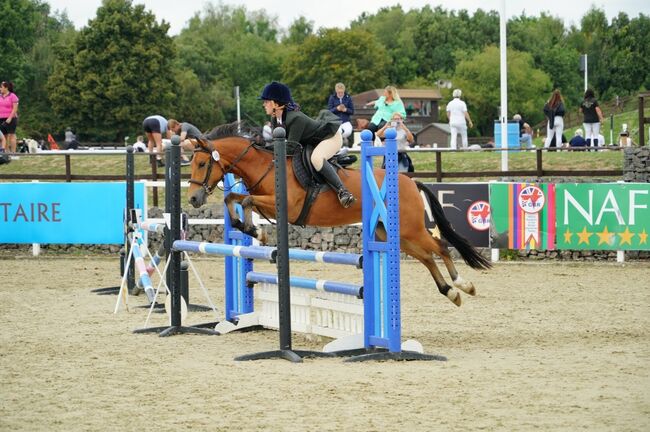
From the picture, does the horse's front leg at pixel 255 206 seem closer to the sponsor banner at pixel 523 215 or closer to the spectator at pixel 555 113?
the sponsor banner at pixel 523 215

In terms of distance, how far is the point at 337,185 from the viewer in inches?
392

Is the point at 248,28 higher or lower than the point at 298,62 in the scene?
higher

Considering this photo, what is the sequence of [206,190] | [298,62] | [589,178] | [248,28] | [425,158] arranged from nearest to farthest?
[206,190] → [589,178] → [425,158] → [298,62] → [248,28]

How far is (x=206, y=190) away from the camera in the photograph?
9.89m

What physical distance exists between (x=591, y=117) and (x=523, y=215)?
6891mm

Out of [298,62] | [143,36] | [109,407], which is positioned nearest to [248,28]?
[298,62]

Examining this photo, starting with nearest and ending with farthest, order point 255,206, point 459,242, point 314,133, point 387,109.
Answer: point 255,206
point 314,133
point 459,242
point 387,109

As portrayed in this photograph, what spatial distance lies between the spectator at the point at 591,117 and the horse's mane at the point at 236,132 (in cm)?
1389

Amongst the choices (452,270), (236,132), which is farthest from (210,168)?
(452,270)

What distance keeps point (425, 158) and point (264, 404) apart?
1927 centimetres

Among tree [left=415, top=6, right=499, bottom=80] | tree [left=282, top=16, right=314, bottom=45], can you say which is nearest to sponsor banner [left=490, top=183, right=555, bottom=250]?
tree [left=415, top=6, right=499, bottom=80]

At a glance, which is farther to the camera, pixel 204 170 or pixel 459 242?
pixel 459 242

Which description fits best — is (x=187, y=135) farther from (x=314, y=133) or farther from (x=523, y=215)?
(x=523, y=215)

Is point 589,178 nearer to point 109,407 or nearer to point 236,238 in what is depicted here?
point 236,238
